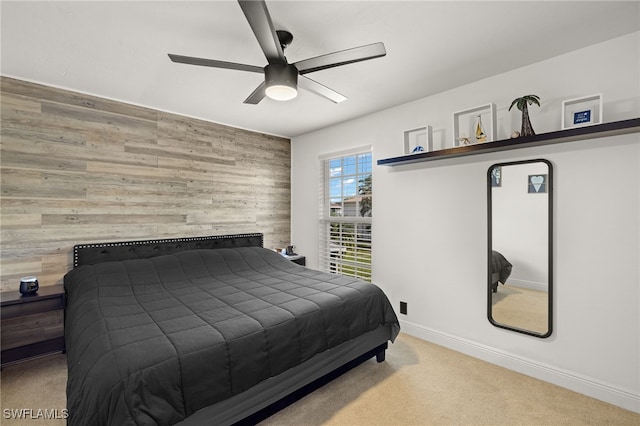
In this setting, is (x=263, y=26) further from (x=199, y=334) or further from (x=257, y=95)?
(x=199, y=334)

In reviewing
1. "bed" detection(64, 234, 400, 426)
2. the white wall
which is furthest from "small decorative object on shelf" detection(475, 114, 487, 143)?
"bed" detection(64, 234, 400, 426)

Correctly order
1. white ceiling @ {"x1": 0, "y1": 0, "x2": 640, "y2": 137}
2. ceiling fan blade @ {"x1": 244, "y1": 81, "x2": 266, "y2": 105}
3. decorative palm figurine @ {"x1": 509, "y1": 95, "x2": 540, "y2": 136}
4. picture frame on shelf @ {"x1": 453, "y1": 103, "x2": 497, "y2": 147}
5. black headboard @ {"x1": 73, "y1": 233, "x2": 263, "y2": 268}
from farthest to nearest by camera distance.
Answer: black headboard @ {"x1": 73, "y1": 233, "x2": 263, "y2": 268}
picture frame on shelf @ {"x1": 453, "y1": 103, "x2": 497, "y2": 147}
decorative palm figurine @ {"x1": 509, "y1": 95, "x2": 540, "y2": 136}
ceiling fan blade @ {"x1": 244, "y1": 81, "x2": 266, "y2": 105}
white ceiling @ {"x1": 0, "y1": 0, "x2": 640, "y2": 137}

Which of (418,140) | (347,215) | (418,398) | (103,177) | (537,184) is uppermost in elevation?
(418,140)

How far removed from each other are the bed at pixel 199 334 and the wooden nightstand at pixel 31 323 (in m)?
0.19

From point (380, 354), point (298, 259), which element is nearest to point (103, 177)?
point (298, 259)

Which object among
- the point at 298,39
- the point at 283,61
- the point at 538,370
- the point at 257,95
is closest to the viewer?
the point at 283,61

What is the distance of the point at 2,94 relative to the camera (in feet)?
8.70

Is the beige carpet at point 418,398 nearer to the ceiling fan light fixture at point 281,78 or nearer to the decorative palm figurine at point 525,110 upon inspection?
the decorative palm figurine at point 525,110

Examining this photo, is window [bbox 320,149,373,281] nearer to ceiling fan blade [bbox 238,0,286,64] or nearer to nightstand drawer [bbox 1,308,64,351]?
ceiling fan blade [bbox 238,0,286,64]

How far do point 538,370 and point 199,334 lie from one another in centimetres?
266

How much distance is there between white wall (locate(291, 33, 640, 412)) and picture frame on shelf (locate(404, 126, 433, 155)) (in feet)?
0.38

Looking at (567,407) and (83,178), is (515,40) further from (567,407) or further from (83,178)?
(83,178)

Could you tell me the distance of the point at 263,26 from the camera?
1498 millimetres

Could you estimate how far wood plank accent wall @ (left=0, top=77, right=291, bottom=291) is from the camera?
271cm
